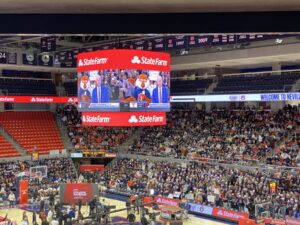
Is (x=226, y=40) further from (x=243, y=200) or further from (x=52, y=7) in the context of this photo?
(x=52, y=7)

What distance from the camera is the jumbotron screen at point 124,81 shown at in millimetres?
13930

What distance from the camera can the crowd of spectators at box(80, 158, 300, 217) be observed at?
70.8 ft

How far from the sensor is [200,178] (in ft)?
86.1

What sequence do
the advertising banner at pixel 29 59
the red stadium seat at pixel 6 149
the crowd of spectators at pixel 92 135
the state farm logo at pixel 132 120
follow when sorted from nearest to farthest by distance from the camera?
1. the state farm logo at pixel 132 120
2. the advertising banner at pixel 29 59
3. the red stadium seat at pixel 6 149
4. the crowd of spectators at pixel 92 135

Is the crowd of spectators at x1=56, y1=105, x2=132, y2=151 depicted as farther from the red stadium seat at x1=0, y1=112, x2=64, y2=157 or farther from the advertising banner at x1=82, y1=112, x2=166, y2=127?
the advertising banner at x1=82, y1=112, x2=166, y2=127

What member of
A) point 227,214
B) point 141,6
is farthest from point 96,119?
point 141,6

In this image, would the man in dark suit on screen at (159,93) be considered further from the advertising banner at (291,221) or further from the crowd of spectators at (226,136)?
the crowd of spectators at (226,136)

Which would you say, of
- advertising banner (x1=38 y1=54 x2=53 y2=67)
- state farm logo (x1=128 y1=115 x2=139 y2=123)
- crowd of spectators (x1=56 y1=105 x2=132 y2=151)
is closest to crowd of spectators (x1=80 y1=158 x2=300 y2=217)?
crowd of spectators (x1=56 y1=105 x2=132 y2=151)

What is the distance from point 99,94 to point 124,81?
3.77 feet

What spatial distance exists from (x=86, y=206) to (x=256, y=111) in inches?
582

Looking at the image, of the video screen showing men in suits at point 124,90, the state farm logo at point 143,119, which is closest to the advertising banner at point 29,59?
the video screen showing men in suits at point 124,90

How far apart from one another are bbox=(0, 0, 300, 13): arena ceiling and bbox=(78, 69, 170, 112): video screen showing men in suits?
1054 cm

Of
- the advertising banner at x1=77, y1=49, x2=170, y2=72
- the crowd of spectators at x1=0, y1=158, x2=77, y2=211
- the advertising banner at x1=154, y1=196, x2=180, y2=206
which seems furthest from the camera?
the crowd of spectators at x1=0, y1=158, x2=77, y2=211

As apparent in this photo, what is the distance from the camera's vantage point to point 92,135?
1476 inches
